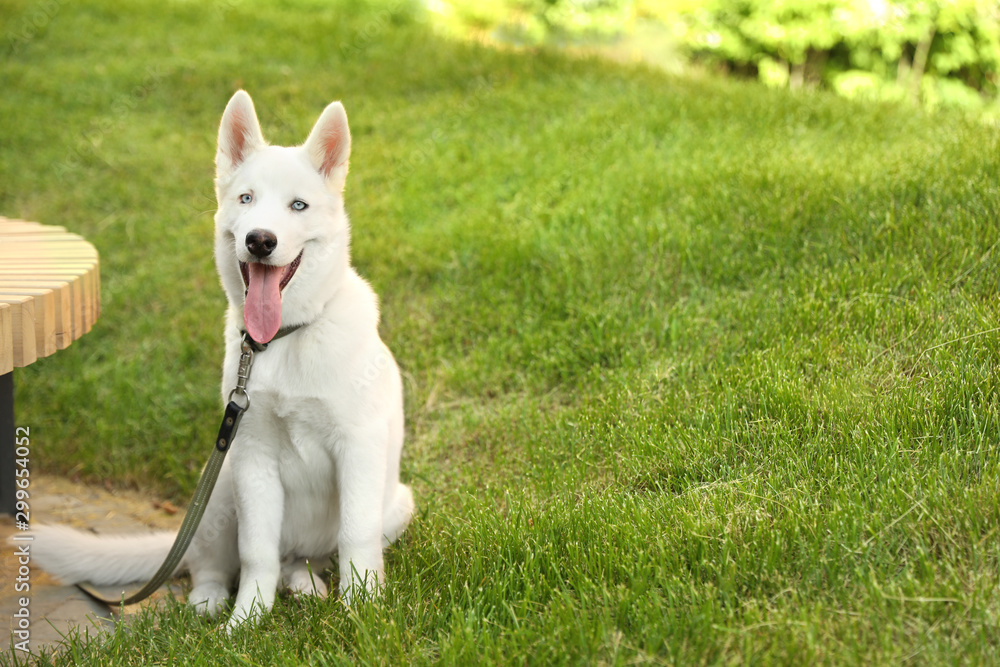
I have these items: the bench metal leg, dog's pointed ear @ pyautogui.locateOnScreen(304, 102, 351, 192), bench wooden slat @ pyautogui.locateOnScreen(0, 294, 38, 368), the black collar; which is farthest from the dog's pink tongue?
the bench metal leg

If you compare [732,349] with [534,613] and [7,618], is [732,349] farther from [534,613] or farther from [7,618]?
[7,618]

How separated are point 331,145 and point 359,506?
1.30 meters

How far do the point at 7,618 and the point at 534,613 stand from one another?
6.88 feet

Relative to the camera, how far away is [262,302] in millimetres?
2816

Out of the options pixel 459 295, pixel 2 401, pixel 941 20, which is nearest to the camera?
pixel 2 401

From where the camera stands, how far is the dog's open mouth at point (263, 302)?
111 inches

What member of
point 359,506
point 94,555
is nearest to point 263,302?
point 359,506

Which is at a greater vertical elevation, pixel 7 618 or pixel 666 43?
pixel 666 43

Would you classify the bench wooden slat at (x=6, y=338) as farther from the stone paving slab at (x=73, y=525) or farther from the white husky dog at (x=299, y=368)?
the stone paving slab at (x=73, y=525)

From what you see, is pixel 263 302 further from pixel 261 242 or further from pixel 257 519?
pixel 257 519

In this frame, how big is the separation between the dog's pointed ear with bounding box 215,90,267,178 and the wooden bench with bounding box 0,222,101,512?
2.47ft

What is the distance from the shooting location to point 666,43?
1018 cm

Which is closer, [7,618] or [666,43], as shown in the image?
[7,618]

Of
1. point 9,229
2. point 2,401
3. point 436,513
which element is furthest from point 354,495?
point 9,229
